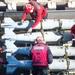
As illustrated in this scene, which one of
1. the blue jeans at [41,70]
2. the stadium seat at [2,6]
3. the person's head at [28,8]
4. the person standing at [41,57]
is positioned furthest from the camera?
the stadium seat at [2,6]

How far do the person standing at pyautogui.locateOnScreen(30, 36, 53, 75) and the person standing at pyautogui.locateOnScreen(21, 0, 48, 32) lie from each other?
5.09 ft

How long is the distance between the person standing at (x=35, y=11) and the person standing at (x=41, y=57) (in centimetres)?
155

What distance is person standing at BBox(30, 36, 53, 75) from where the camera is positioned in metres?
10.9

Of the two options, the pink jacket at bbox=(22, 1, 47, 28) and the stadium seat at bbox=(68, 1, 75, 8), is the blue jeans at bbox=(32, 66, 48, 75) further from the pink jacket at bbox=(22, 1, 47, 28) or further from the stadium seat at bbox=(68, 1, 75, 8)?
the stadium seat at bbox=(68, 1, 75, 8)

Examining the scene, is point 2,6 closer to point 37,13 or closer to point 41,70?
point 37,13

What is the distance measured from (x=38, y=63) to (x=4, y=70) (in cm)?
124

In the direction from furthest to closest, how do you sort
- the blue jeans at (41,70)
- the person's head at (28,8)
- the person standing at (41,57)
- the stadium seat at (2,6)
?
the stadium seat at (2,6) → the person's head at (28,8) → the blue jeans at (41,70) → the person standing at (41,57)

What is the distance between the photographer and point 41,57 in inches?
427

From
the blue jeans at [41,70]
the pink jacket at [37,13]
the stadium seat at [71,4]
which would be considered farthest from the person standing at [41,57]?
the stadium seat at [71,4]

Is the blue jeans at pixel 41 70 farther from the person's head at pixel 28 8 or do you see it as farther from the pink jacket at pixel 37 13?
the person's head at pixel 28 8

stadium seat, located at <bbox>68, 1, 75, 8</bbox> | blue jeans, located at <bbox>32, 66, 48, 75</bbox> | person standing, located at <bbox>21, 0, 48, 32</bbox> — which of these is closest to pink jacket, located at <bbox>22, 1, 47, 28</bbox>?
person standing, located at <bbox>21, 0, 48, 32</bbox>

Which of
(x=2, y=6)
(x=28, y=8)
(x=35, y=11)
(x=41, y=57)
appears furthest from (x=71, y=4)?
(x=41, y=57)

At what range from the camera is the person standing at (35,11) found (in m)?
12.4

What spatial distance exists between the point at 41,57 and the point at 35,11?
6.78 feet
